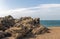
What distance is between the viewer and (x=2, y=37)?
39.0 ft

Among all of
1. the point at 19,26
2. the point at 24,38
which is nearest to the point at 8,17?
the point at 19,26

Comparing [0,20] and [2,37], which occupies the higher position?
[0,20]

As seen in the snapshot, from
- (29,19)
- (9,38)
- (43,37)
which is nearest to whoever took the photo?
(9,38)

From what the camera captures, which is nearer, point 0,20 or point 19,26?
point 19,26

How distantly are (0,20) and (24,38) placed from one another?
103 inches

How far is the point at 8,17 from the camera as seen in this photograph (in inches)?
590

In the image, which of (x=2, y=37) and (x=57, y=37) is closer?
(x=2, y=37)

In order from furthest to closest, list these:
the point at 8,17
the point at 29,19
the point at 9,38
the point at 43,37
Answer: the point at 29,19, the point at 8,17, the point at 43,37, the point at 9,38

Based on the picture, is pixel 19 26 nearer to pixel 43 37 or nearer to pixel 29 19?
pixel 43 37

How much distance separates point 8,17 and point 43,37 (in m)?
3.67

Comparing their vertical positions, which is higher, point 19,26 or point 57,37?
point 19,26

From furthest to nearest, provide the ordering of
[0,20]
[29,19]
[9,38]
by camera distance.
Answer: [29,19]
[0,20]
[9,38]

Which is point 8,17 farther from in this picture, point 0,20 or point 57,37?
point 57,37

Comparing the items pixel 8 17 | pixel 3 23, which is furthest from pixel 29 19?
pixel 3 23
